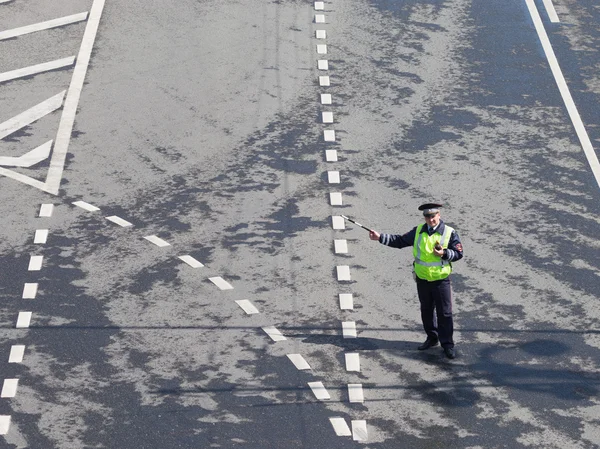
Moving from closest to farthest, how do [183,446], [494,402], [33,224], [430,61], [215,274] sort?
[183,446] < [494,402] < [215,274] < [33,224] < [430,61]

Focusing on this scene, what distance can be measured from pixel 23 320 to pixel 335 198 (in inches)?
194

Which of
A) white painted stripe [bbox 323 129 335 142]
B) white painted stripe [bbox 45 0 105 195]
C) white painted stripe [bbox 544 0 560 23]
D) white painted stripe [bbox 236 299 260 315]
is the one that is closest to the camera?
white painted stripe [bbox 236 299 260 315]

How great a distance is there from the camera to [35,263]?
596 inches

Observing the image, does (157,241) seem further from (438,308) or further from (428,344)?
(438,308)

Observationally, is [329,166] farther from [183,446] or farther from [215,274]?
[183,446]

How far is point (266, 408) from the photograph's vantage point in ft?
40.7

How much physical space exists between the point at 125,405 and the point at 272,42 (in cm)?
1041

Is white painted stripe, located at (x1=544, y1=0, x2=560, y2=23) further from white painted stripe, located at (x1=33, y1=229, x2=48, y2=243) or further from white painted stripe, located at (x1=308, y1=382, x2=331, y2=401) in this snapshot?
white painted stripe, located at (x1=308, y1=382, x2=331, y2=401)

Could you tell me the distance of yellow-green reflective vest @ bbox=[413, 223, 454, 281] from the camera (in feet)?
43.3

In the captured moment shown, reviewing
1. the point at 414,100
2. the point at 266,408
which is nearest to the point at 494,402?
the point at 266,408

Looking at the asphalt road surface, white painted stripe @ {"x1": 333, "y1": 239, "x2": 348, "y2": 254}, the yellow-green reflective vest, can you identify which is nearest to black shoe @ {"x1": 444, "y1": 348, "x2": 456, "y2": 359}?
the asphalt road surface

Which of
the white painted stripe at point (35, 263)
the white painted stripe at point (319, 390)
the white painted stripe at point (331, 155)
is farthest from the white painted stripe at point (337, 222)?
the white painted stripe at point (35, 263)

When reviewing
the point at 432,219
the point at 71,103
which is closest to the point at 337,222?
the point at 432,219

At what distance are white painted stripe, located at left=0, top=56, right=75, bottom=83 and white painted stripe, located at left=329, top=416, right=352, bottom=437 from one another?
10.4m
